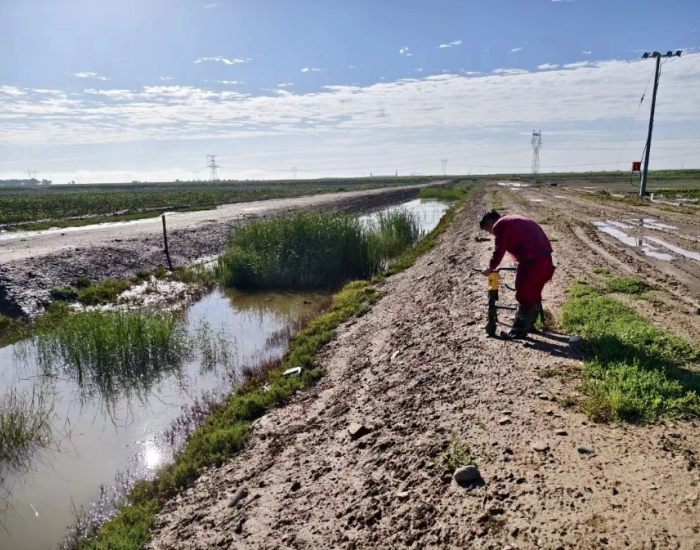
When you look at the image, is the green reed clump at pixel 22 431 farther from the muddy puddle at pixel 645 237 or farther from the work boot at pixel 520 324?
the muddy puddle at pixel 645 237

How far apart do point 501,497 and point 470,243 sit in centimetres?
1409

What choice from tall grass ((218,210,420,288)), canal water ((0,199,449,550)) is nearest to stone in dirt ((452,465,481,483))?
canal water ((0,199,449,550))

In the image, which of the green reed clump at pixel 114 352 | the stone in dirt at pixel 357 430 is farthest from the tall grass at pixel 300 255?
the stone in dirt at pixel 357 430

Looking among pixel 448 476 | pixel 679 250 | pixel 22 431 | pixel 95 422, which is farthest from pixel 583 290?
pixel 22 431

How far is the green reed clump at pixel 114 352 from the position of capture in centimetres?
940

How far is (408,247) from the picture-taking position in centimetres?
2338

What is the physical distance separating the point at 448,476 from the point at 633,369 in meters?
2.29

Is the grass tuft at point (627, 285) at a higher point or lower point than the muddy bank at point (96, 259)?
higher

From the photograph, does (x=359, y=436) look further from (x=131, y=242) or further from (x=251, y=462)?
(x=131, y=242)

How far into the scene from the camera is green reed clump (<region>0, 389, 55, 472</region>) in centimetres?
674

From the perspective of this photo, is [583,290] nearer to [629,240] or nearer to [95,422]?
[95,422]

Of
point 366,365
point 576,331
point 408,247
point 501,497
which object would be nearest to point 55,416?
point 366,365

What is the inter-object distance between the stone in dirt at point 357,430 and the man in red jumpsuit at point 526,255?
2.63 meters

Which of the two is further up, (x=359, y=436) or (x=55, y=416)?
(x=359, y=436)
